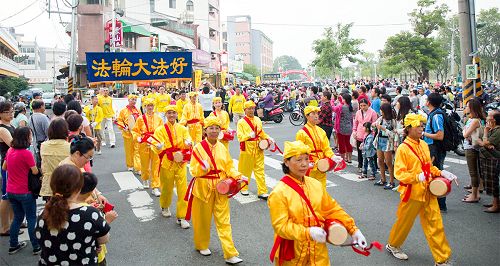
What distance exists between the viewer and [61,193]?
310 cm

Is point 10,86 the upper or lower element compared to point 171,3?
lower

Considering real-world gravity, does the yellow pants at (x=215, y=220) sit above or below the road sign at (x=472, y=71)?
below

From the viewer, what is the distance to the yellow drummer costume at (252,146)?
26.1ft

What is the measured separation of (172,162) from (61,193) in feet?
12.3

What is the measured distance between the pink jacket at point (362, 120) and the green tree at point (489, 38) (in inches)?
1820

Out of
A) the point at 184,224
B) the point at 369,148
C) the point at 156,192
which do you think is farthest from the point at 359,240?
the point at 369,148

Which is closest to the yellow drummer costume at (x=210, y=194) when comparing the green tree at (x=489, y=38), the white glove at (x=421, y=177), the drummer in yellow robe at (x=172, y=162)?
the drummer in yellow robe at (x=172, y=162)

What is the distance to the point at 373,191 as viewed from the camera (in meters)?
8.65

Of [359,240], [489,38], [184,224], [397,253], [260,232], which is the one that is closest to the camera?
[359,240]

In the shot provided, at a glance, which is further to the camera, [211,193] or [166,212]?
[166,212]

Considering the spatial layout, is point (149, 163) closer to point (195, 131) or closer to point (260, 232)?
point (195, 131)

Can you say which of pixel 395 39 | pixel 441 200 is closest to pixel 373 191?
pixel 441 200

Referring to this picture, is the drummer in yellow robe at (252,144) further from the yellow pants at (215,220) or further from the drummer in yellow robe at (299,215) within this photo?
the drummer in yellow robe at (299,215)

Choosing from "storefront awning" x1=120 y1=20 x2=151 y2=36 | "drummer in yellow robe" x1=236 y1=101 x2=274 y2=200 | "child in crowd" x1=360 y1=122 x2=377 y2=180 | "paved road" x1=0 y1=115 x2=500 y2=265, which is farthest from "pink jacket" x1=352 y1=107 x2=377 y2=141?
"storefront awning" x1=120 y1=20 x2=151 y2=36
